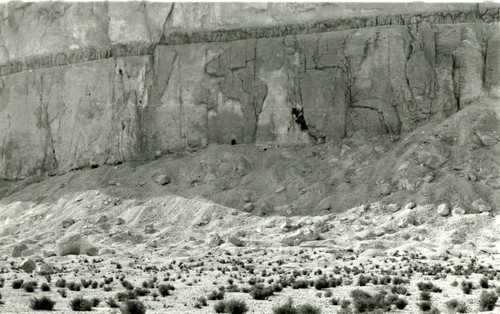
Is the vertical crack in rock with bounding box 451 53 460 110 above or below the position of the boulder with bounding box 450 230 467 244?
above

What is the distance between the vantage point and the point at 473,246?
35.4 metres

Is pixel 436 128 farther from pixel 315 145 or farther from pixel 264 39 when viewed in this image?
pixel 264 39

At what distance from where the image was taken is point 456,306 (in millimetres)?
18781

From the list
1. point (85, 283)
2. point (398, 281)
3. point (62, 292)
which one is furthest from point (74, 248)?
point (398, 281)

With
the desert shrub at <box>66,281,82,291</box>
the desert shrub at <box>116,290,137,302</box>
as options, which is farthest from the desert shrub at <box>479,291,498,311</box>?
the desert shrub at <box>66,281,82,291</box>

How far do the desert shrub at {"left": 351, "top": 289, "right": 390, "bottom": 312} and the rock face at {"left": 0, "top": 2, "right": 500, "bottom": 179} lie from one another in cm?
2653

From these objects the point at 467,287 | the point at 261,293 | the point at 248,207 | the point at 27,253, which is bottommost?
the point at 27,253

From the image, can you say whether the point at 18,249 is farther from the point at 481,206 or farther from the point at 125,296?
the point at 481,206

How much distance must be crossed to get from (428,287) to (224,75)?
95.0 feet

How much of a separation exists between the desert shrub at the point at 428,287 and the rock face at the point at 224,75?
23.5 m

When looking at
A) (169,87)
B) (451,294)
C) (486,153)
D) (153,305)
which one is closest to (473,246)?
(486,153)

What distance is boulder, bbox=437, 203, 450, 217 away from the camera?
127 ft

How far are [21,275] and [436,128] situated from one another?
25716 mm

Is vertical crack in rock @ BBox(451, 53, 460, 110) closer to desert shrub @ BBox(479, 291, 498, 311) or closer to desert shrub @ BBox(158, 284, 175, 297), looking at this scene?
desert shrub @ BBox(158, 284, 175, 297)
